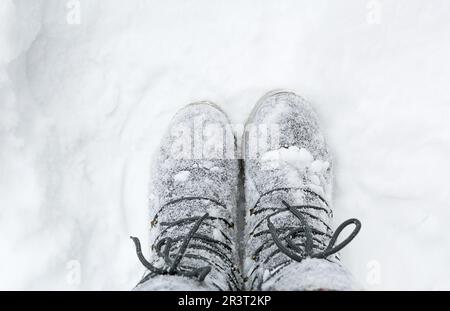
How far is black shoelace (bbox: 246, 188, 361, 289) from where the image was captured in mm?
968

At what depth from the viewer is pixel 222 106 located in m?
1.36

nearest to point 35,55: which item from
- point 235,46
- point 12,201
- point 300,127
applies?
point 12,201

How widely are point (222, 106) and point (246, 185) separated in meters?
0.23

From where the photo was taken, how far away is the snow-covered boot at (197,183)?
1208 millimetres

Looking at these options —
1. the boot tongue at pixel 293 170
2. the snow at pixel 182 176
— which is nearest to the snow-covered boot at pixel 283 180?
the boot tongue at pixel 293 170

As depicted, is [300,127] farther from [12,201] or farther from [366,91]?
[12,201]

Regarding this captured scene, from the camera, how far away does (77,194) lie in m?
1.34

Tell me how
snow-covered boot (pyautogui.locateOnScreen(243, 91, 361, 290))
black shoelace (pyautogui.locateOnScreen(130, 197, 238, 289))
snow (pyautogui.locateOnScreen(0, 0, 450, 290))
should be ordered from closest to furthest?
black shoelace (pyautogui.locateOnScreen(130, 197, 238, 289)), snow-covered boot (pyautogui.locateOnScreen(243, 91, 361, 290)), snow (pyautogui.locateOnScreen(0, 0, 450, 290))

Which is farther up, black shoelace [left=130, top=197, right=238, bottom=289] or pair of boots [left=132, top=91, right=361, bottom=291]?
pair of boots [left=132, top=91, right=361, bottom=291]

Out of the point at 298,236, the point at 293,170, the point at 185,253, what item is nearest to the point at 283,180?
the point at 293,170

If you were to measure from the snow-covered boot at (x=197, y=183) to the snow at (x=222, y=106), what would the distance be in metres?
0.07

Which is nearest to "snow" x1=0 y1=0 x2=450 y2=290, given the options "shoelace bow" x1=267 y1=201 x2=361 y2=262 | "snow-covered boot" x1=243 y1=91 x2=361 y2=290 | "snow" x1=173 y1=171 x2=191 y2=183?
"snow-covered boot" x1=243 y1=91 x2=361 y2=290

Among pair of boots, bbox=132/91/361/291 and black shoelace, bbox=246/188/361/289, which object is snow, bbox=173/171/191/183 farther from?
black shoelace, bbox=246/188/361/289

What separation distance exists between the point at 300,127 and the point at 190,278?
23.0 inches
